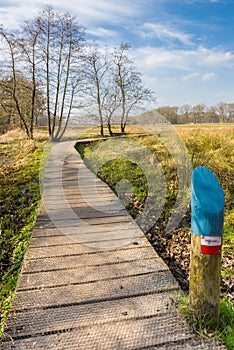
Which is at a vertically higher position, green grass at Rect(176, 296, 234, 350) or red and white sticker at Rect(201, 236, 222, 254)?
red and white sticker at Rect(201, 236, 222, 254)

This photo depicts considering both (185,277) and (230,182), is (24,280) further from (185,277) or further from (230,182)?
(230,182)

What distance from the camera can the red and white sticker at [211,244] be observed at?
1697 mm

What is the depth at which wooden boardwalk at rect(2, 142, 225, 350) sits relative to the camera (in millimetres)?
1743

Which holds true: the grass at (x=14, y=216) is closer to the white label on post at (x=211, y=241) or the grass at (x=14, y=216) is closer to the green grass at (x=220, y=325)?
the green grass at (x=220, y=325)

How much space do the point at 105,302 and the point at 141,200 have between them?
2733mm

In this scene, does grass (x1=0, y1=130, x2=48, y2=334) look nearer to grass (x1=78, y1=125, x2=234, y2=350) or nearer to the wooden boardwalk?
the wooden boardwalk

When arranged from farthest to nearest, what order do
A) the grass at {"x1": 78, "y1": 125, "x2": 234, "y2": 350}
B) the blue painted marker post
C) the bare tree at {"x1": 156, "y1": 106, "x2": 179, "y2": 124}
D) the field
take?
the bare tree at {"x1": 156, "y1": 106, "x2": 179, "y2": 124}, the field, the grass at {"x1": 78, "y1": 125, "x2": 234, "y2": 350}, the blue painted marker post

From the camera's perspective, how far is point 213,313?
181cm

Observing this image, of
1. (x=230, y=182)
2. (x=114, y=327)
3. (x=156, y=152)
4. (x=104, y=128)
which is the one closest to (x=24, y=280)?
(x=114, y=327)

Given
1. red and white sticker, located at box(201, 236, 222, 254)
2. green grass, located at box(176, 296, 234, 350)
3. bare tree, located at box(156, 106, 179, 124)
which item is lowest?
green grass, located at box(176, 296, 234, 350)

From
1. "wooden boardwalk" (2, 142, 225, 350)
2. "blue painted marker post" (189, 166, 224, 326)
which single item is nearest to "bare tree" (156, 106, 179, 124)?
"wooden boardwalk" (2, 142, 225, 350)

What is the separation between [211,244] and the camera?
170 cm

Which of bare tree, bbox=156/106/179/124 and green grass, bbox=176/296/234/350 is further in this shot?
bare tree, bbox=156/106/179/124

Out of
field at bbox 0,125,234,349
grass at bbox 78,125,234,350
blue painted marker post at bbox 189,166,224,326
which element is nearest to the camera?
blue painted marker post at bbox 189,166,224,326
